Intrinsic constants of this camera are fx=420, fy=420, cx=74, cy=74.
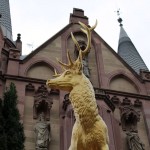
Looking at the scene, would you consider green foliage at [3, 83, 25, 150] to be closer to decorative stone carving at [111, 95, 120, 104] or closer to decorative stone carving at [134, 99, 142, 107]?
decorative stone carving at [111, 95, 120, 104]

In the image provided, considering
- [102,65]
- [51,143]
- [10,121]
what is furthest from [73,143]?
[102,65]

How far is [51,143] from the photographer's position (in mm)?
15195

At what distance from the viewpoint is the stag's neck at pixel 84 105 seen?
290 inches

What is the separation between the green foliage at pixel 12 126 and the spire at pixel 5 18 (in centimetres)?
1055

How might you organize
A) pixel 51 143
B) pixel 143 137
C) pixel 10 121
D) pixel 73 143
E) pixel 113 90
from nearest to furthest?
pixel 73 143 < pixel 10 121 < pixel 51 143 < pixel 143 137 < pixel 113 90

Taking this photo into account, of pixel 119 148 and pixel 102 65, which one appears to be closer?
pixel 119 148

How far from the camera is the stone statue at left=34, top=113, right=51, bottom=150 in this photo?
14.8 m

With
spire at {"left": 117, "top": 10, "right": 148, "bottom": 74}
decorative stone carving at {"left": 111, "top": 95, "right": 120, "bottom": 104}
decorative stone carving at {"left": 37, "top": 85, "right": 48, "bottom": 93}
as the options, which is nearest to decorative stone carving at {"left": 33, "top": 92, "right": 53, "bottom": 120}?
decorative stone carving at {"left": 37, "top": 85, "right": 48, "bottom": 93}

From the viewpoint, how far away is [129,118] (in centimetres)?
1709

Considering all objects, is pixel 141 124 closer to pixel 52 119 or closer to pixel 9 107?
pixel 52 119

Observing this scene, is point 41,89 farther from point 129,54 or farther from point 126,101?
point 129,54

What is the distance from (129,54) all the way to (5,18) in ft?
25.7

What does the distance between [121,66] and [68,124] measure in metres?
Answer: 5.49

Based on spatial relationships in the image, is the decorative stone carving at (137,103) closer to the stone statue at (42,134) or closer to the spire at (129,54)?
the stone statue at (42,134)
